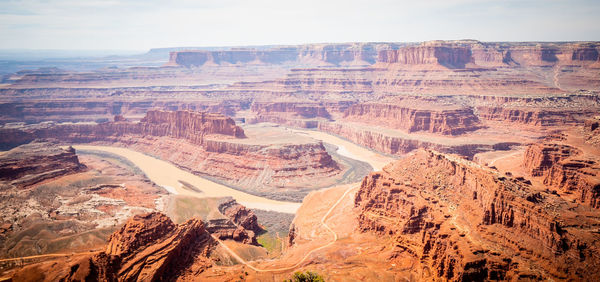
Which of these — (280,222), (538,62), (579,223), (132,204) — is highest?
(538,62)

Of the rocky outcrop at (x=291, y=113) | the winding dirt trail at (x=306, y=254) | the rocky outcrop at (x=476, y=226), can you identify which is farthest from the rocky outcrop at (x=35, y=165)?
the rocky outcrop at (x=291, y=113)

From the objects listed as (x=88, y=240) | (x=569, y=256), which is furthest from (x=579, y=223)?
(x=88, y=240)

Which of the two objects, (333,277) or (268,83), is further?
(268,83)

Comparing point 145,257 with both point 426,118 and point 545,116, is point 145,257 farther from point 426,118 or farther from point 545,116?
point 545,116

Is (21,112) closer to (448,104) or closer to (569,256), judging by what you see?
(448,104)

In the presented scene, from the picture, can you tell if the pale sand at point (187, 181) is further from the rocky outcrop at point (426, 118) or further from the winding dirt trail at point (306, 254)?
the rocky outcrop at point (426, 118)
